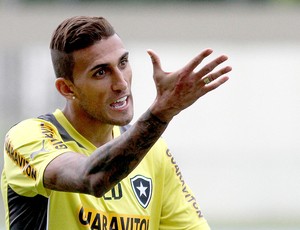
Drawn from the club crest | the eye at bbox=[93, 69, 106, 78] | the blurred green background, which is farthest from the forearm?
the blurred green background

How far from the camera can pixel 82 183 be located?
15.3 feet

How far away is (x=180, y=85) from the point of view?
446 centimetres

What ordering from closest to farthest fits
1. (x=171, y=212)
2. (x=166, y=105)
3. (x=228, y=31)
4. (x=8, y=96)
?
(x=166, y=105) → (x=171, y=212) → (x=8, y=96) → (x=228, y=31)

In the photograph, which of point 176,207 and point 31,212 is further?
point 176,207

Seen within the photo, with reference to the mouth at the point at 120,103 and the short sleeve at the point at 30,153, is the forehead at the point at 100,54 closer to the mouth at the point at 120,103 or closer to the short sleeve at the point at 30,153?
the mouth at the point at 120,103

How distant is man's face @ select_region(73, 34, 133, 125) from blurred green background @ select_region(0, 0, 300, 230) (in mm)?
8623

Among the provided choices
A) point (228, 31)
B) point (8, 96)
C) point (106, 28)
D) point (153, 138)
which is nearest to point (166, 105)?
point (153, 138)

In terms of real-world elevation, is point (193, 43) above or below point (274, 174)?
above

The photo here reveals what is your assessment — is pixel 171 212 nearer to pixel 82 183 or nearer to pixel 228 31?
pixel 82 183

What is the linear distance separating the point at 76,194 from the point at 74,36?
2.70 feet

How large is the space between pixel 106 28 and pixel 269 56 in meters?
9.92

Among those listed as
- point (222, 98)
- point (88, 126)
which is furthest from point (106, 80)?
point (222, 98)

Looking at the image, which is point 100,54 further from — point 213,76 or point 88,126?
point 213,76

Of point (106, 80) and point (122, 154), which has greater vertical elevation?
point (106, 80)
